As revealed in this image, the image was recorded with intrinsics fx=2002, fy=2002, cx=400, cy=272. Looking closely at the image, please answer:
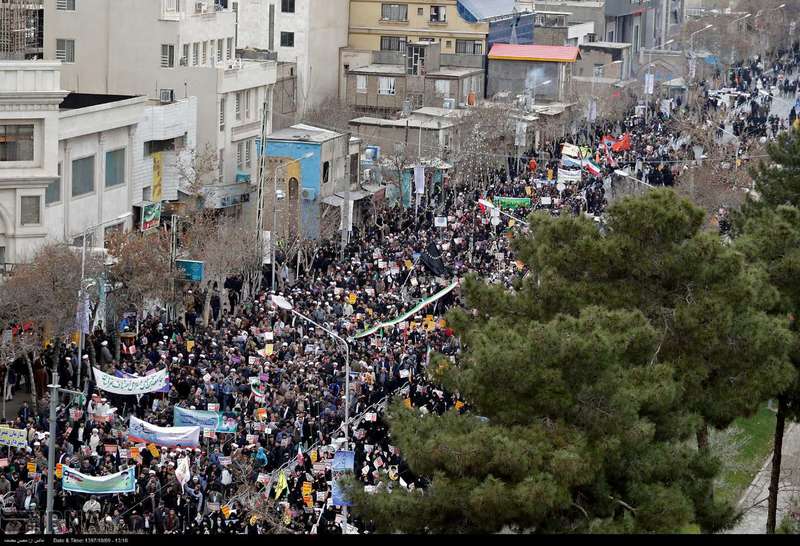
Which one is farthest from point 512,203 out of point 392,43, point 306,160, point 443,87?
point 392,43

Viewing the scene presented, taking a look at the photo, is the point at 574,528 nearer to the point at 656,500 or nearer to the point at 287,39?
the point at 656,500

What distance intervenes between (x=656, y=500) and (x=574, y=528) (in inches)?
47.1

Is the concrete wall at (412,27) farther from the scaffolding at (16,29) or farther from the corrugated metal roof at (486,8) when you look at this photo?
the scaffolding at (16,29)

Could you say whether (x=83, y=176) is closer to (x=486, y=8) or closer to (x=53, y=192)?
(x=53, y=192)

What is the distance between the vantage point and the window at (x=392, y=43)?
3958 inches

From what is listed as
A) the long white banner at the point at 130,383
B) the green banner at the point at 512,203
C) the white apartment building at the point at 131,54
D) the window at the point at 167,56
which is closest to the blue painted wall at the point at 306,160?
the white apartment building at the point at 131,54

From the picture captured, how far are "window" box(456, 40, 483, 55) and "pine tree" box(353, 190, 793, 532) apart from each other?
231 feet

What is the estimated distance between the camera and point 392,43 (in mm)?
100938

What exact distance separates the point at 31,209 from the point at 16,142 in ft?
5.81

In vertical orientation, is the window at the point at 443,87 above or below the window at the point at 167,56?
below

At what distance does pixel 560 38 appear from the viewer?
11031 centimetres

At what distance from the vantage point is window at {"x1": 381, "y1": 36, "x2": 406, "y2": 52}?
101m

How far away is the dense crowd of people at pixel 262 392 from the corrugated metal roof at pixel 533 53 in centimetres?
3459

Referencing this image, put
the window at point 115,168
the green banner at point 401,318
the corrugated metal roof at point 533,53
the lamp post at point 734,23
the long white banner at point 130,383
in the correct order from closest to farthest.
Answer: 1. the long white banner at point 130,383
2. the green banner at point 401,318
3. the window at point 115,168
4. the corrugated metal roof at point 533,53
5. the lamp post at point 734,23
